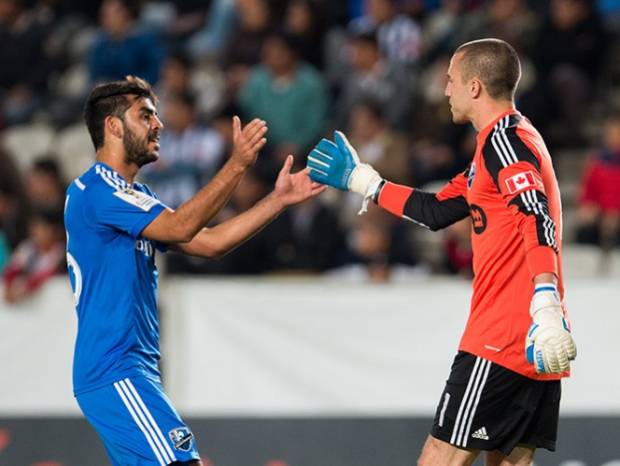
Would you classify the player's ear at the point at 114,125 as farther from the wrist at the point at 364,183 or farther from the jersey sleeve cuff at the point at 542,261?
the jersey sleeve cuff at the point at 542,261

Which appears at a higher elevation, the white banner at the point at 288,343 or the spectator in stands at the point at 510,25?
the spectator in stands at the point at 510,25

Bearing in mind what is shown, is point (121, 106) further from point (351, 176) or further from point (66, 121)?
point (66, 121)

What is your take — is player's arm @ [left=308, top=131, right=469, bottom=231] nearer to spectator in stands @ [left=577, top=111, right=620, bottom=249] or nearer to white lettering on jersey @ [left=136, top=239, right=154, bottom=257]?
white lettering on jersey @ [left=136, top=239, right=154, bottom=257]

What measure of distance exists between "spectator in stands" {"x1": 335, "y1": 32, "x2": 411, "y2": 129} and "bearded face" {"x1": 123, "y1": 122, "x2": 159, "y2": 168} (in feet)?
18.4

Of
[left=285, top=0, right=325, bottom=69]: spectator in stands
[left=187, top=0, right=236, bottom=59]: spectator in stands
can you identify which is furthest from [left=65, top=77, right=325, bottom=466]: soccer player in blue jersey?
[left=187, top=0, right=236, bottom=59]: spectator in stands

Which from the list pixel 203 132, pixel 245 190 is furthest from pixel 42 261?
pixel 203 132

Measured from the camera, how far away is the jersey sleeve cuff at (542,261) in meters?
4.95

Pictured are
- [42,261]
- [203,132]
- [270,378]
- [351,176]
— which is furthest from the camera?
[203,132]

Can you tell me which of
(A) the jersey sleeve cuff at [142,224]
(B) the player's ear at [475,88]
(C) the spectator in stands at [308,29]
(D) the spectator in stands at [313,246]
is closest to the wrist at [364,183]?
(B) the player's ear at [475,88]

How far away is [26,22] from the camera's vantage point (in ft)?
44.8

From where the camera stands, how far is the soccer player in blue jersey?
5113 millimetres

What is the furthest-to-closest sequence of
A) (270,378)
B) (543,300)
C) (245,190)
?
(245,190) → (270,378) → (543,300)

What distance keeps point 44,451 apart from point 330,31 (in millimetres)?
5920

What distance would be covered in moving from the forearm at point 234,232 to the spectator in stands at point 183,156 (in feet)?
16.1
